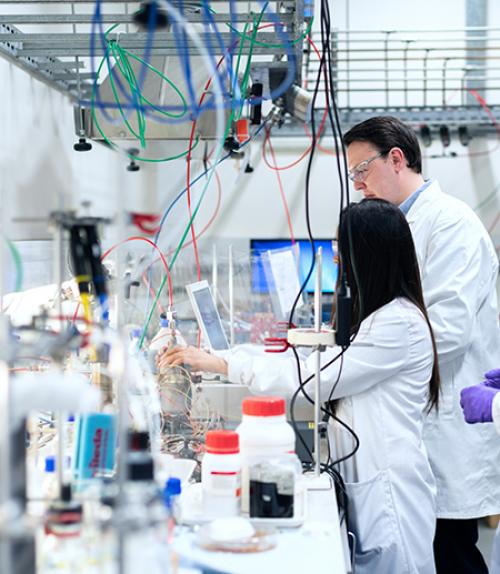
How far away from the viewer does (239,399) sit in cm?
189

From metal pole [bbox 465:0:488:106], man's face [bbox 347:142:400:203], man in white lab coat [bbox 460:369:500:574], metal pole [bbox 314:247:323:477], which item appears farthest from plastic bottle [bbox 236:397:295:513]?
metal pole [bbox 465:0:488:106]

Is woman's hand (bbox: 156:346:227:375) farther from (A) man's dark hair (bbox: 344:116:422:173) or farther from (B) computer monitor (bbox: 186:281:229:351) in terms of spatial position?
(A) man's dark hair (bbox: 344:116:422:173)

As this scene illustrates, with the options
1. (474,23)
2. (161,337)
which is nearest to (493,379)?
(161,337)

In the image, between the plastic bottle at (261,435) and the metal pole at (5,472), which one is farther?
the plastic bottle at (261,435)

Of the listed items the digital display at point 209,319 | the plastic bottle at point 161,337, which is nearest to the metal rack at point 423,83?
the digital display at point 209,319

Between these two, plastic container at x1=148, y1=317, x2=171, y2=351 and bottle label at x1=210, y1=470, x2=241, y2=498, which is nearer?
bottle label at x1=210, y1=470, x2=241, y2=498

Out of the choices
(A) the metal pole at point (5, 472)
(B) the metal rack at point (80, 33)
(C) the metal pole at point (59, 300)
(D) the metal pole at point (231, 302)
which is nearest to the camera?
(A) the metal pole at point (5, 472)

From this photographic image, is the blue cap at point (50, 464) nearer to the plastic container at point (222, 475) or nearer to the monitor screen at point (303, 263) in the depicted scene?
the plastic container at point (222, 475)

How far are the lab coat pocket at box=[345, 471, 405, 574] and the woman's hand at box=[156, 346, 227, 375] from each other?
0.36 meters

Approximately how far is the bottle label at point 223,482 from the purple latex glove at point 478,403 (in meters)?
0.75

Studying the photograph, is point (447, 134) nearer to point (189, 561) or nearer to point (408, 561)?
point (408, 561)

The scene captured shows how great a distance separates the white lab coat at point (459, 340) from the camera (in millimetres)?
1889

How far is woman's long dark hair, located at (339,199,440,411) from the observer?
5.06 ft

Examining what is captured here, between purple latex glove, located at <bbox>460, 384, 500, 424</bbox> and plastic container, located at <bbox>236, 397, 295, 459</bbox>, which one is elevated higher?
plastic container, located at <bbox>236, 397, 295, 459</bbox>
